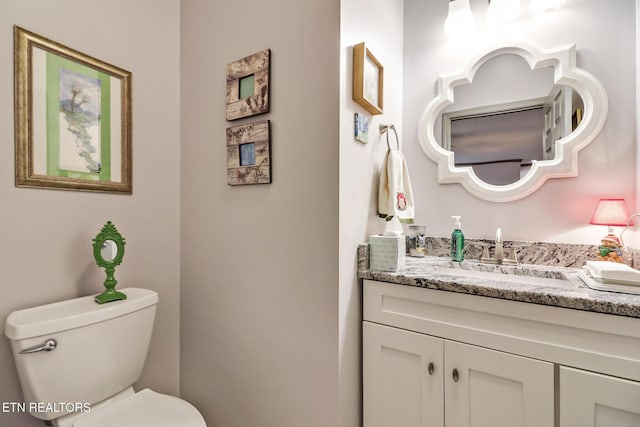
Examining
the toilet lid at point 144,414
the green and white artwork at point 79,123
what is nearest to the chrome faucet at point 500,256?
the toilet lid at point 144,414

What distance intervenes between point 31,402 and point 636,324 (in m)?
1.87

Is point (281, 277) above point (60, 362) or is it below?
above

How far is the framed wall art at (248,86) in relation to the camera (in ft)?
4.25

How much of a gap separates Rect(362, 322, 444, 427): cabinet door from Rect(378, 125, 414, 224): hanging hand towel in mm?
526

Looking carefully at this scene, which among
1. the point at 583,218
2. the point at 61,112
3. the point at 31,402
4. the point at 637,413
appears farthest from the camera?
the point at 583,218

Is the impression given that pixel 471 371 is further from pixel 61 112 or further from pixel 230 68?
pixel 61 112

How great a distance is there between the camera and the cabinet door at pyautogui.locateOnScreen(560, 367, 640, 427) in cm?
81

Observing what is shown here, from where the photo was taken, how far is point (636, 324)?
81cm

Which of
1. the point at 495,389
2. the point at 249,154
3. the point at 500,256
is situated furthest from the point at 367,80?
the point at 495,389

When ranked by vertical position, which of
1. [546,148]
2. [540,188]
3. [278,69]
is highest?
[278,69]

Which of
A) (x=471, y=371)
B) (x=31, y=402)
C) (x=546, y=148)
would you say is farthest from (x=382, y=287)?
(x=31, y=402)

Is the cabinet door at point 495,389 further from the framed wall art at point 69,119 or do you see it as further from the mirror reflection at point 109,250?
the framed wall art at point 69,119

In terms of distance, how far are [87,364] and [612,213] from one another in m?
2.13

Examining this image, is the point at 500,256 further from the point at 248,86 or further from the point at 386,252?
the point at 248,86
